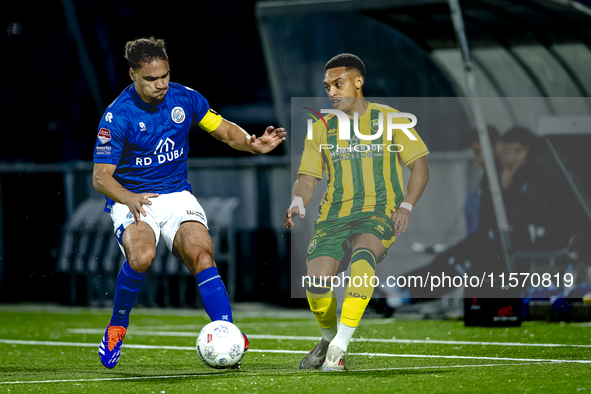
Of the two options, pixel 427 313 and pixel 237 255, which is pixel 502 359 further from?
pixel 237 255

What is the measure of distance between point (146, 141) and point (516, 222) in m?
4.37

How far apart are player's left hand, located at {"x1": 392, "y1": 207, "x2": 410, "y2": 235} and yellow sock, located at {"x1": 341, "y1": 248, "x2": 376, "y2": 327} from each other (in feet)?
1.19

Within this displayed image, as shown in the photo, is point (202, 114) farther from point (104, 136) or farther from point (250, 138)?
point (104, 136)

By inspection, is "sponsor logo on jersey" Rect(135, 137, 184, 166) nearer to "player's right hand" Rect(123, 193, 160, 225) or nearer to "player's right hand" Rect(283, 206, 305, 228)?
"player's right hand" Rect(123, 193, 160, 225)

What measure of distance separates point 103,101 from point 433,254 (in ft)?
20.2

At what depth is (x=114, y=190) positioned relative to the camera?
221 inches

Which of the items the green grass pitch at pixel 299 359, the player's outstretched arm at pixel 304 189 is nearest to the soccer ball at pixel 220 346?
the green grass pitch at pixel 299 359

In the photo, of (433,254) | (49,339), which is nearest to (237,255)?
(433,254)

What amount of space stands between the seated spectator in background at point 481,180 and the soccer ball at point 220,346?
12.8 ft

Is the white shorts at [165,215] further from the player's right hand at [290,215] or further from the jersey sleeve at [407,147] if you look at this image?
the jersey sleeve at [407,147]

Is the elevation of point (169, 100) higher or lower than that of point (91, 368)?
higher

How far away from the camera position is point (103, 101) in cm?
1353

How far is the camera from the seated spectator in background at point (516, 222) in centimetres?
834

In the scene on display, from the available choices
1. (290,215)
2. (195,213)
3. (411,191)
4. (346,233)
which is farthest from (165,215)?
(411,191)
